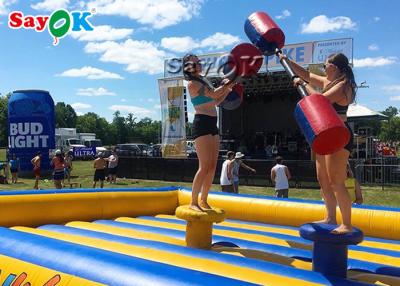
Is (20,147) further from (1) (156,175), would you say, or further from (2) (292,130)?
(2) (292,130)

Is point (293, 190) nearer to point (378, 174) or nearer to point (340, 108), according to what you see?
point (378, 174)

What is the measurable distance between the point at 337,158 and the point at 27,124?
1742cm

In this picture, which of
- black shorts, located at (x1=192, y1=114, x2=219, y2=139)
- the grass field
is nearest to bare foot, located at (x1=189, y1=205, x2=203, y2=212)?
black shorts, located at (x1=192, y1=114, x2=219, y2=139)

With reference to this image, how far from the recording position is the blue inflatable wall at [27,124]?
1864 centimetres

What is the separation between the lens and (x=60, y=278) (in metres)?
2.75

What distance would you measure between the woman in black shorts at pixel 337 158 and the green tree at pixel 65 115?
281ft

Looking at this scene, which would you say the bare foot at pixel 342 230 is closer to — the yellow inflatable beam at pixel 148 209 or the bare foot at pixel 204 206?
the bare foot at pixel 204 206

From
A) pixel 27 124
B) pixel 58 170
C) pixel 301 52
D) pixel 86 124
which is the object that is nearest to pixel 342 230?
pixel 58 170

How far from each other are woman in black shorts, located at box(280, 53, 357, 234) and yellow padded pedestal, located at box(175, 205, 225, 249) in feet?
3.29

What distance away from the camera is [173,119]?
60.7 feet

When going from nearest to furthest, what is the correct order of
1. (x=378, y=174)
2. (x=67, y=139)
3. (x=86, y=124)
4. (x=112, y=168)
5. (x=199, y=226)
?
1. (x=199, y=226)
2. (x=378, y=174)
3. (x=112, y=168)
4. (x=67, y=139)
5. (x=86, y=124)

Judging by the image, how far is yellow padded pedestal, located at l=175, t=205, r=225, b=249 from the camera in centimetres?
388

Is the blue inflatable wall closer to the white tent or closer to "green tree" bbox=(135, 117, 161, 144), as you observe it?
the white tent

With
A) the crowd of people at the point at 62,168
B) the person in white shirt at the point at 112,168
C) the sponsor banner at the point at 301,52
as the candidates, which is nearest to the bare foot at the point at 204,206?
the crowd of people at the point at 62,168
